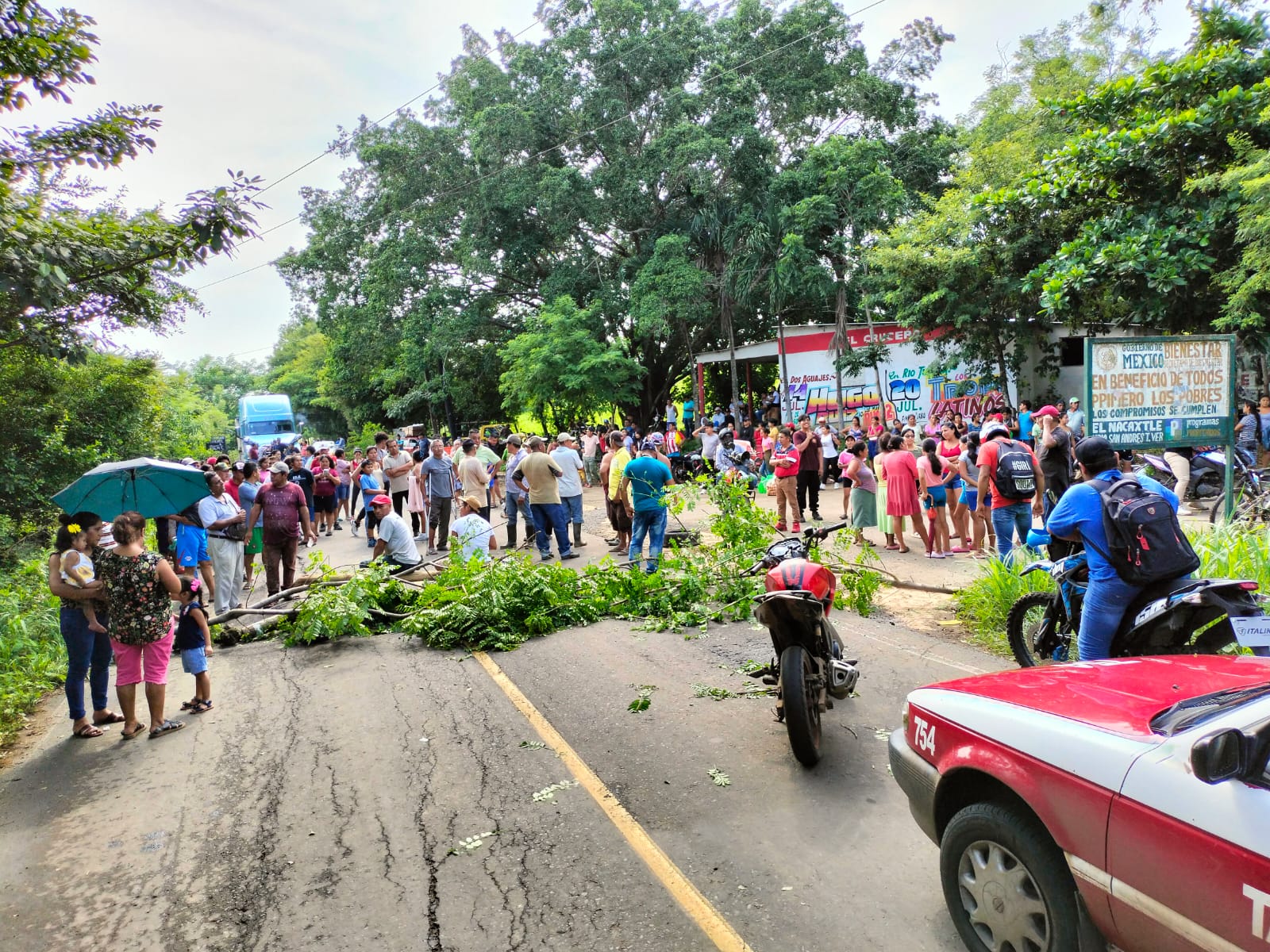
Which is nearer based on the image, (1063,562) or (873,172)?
(1063,562)

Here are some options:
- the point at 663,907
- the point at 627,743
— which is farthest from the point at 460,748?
the point at 663,907

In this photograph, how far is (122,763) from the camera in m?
5.48

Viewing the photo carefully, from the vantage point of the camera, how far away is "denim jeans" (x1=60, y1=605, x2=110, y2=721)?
604cm

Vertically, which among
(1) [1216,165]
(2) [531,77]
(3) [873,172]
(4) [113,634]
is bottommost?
(4) [113,634]

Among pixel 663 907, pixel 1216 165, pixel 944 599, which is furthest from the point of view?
pixel 1216 165

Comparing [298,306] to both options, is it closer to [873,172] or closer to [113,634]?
[873,172]

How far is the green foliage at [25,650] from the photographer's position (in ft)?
22.4

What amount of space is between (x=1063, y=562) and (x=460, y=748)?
403cm

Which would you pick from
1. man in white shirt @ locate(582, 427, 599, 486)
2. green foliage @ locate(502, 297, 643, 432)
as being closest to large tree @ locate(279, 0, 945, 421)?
green foliage @ locate(502, 297, 643, 432)

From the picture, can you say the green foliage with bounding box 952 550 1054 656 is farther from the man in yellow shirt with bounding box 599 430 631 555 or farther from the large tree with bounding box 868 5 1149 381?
the large tree with bounding box 868 5 1149 381

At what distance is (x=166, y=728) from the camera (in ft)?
19.6

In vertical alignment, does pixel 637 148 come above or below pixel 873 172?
above

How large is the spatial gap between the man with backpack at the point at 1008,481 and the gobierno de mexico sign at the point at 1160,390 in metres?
0.99

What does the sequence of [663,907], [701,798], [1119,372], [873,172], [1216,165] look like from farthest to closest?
[873,172], [1216,165], [1119,372], [701,798], [663,907]
